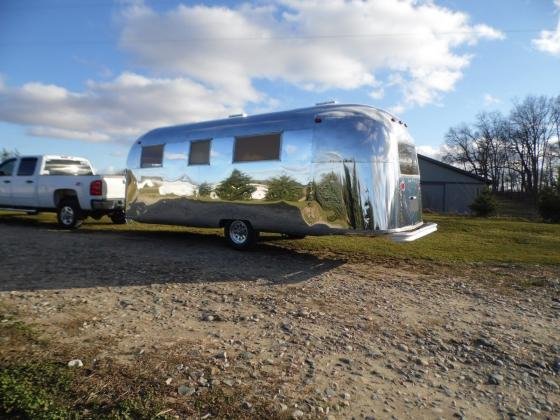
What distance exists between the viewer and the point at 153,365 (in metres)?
3.56

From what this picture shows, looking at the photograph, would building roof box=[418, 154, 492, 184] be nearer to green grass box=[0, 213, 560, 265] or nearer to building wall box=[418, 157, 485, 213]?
building wall box=[418, 157, 485, 213]

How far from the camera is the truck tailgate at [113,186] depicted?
11.7m

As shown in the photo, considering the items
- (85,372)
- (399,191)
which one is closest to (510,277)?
(399,191)

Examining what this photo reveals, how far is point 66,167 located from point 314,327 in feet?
39.2

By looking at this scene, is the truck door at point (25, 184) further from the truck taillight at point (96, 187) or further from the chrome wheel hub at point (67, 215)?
the truck taillight at point (96, 187)

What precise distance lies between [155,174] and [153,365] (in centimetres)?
711

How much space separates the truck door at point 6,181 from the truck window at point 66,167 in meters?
1.53

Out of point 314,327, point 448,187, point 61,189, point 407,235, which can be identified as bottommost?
point 314,327

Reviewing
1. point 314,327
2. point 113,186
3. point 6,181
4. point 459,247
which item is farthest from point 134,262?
point 6,181

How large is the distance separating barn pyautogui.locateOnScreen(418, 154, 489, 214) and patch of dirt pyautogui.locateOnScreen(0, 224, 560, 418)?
26.4 m

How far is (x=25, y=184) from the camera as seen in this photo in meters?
13.2

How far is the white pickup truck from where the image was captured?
1187 centimetres

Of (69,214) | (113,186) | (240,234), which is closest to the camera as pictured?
(240,234)

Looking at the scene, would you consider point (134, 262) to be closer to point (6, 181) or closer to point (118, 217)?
point (118, 217)
